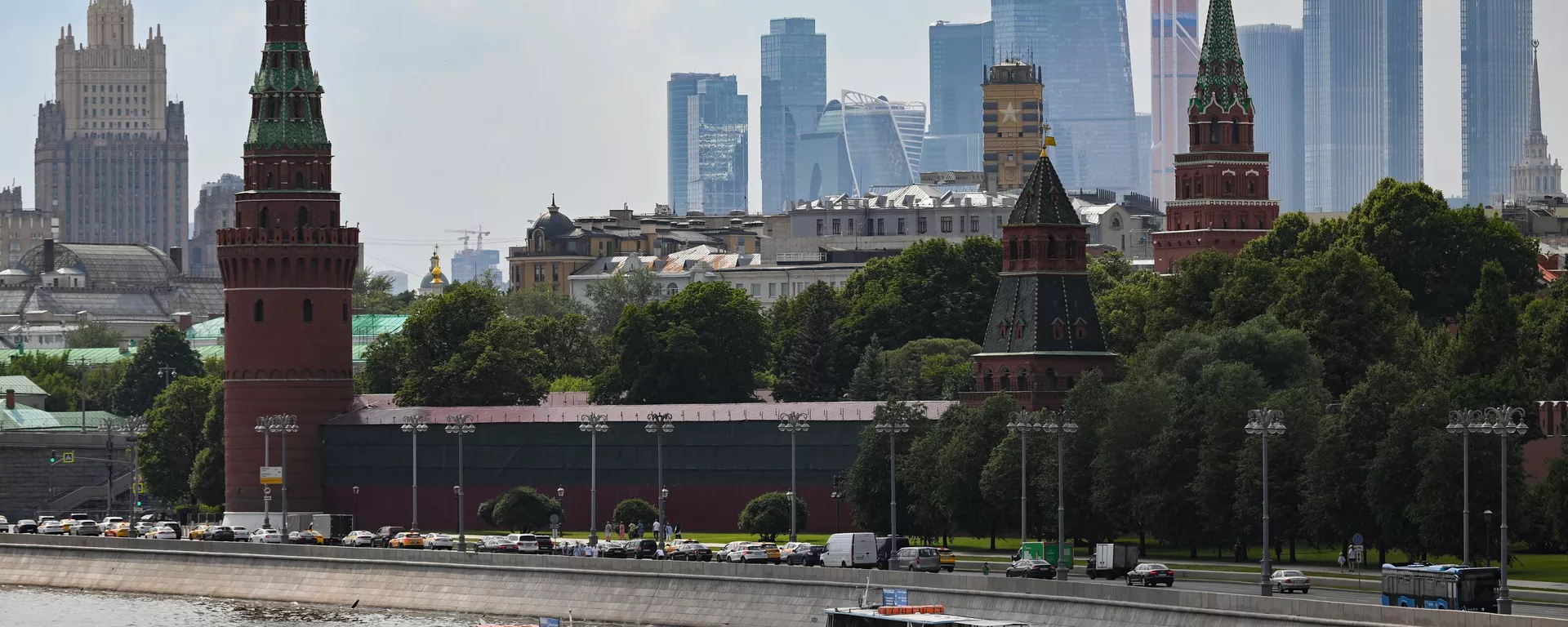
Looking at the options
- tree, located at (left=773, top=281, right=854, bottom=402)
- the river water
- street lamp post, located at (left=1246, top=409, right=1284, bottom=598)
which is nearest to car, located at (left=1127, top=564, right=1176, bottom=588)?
street lamp post, located at (left=1246, top=409, right=1284, bottom=598)

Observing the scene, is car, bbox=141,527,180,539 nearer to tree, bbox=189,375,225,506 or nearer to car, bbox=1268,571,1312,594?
tree, bbox=189,375,225,506

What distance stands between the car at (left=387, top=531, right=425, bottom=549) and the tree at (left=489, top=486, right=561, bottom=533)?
1452 cm

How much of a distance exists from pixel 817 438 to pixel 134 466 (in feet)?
120

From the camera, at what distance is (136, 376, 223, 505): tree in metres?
170

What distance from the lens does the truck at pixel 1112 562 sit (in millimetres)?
105062

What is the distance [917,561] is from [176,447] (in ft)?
235

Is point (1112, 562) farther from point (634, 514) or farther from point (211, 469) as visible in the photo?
point (211, 469)

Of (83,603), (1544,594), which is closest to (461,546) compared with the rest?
(83,603)

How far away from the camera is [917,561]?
10888 centimetres

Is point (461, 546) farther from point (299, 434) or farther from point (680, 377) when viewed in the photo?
point (680, 377)

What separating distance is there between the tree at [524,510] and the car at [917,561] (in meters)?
39.6

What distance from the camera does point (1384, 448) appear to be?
110188 mm

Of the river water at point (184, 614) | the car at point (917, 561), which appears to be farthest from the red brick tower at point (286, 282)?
the car at point (917, 561)

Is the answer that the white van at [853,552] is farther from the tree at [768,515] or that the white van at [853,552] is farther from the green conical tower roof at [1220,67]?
the green conical tower roof at [1220,67]
